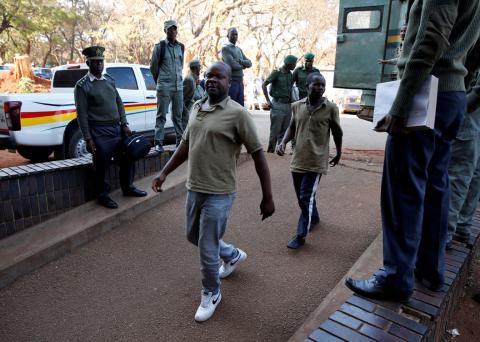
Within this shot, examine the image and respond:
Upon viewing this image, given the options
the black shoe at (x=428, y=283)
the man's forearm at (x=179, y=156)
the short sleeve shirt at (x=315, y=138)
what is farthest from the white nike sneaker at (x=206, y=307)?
the short sleeve shirt at (x=315, y=138)

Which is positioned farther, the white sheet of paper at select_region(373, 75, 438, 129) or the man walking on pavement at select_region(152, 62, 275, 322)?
the man walking on pavement at select_region(152, 62, 275, 322)

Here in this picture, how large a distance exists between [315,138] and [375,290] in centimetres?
175

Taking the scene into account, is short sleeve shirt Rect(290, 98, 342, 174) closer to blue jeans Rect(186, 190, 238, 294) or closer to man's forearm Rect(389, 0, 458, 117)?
blue jeans Rect(186, 190, 238, 294)

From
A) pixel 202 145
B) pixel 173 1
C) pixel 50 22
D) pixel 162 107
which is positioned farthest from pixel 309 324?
pixel 50 22

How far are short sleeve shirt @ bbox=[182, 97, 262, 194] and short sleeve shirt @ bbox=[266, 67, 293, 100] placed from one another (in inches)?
184

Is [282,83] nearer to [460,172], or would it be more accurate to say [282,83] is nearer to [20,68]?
[460,172]

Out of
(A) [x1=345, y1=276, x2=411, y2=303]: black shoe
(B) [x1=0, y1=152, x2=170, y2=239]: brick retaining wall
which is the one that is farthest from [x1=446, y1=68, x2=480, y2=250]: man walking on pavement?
(B) [x1=0, y1=152, x2=170, y2=239]: brick retaining wall

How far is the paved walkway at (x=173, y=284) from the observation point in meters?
2.67

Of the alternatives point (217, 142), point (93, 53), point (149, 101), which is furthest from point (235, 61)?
point (217, 142)

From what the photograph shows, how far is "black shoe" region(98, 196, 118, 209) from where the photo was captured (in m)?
4.34

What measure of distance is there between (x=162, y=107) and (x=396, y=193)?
4.36 meters

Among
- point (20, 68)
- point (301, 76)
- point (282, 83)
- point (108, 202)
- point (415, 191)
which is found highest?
point (20, 68)

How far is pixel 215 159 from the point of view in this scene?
8.23ft

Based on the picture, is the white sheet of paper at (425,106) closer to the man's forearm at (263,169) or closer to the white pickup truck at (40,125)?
the man's forearm at (263,169)
